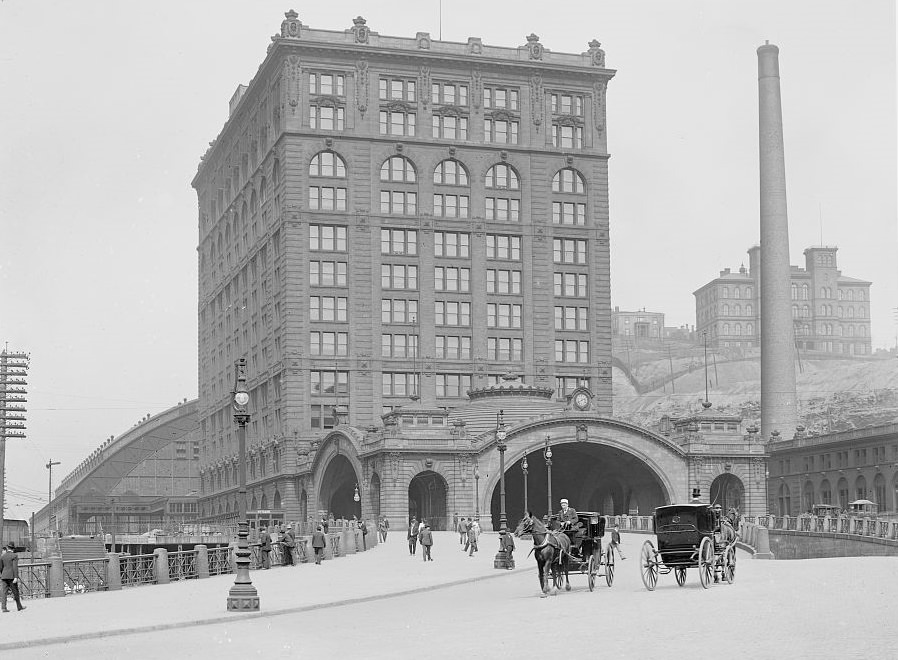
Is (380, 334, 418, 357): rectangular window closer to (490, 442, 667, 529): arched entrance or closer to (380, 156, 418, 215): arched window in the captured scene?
(380, 156, 418, 215): arched window

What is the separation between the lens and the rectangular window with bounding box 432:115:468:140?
12112 cm

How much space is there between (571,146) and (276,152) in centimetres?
2583

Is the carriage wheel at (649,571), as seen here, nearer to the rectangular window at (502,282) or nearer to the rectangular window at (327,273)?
the rectangular window at (327,273)

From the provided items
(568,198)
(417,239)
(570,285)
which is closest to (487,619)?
(417,239)

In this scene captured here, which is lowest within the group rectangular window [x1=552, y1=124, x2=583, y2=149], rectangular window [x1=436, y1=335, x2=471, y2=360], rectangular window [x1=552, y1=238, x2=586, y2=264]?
rectangular window [x1=436, y1=335, x2=471, y2=360]

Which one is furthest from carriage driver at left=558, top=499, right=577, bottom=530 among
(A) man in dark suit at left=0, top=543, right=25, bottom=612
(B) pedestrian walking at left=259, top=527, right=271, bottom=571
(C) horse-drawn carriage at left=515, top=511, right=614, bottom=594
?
(B) pedestrian walking at left=259, top=527, right=271, bottom=571

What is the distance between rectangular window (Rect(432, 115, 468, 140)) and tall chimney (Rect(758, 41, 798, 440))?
2651cm

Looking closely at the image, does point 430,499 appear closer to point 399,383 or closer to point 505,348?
point 399,383

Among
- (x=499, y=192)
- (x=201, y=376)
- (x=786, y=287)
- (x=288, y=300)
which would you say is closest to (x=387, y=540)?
(x=288, y=300)

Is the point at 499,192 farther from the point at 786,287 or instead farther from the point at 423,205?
the point at 786,287

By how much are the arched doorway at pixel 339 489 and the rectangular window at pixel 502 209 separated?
1045 inches

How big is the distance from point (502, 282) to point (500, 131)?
518 inches

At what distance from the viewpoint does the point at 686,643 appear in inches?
836

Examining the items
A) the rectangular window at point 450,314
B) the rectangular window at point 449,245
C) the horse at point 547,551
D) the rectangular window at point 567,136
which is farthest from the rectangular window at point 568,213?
the horse at point 547,551
